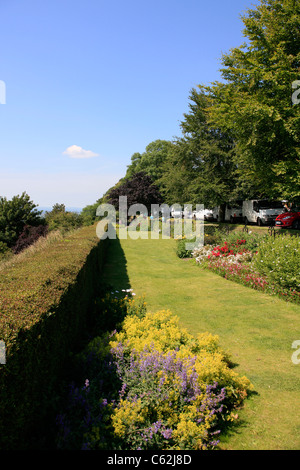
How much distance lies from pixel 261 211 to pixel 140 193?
1499 centimetres

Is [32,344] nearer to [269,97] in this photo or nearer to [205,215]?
[269,97]

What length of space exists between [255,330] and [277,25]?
1471 centimetres

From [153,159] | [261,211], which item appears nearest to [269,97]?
[261,211]

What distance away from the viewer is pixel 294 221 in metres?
19.8

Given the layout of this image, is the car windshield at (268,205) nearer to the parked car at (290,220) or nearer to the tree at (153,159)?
the parked car at (290,220)

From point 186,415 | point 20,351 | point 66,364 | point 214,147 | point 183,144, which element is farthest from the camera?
point 183,144

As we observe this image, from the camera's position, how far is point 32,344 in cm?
273

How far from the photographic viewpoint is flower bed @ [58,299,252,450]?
312 centimetres

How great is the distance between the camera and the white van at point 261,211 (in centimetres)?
2241

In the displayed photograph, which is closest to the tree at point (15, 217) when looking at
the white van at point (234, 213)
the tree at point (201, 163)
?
the tree at point (201, 163)

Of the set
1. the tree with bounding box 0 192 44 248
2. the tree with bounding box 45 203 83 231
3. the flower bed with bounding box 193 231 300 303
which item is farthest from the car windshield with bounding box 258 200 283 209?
the tree with bounding box 0 192 44 248
